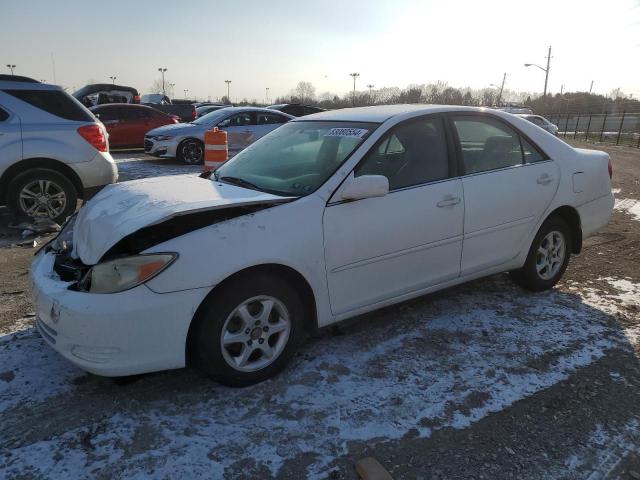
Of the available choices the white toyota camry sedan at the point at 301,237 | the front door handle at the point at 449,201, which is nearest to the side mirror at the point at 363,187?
the white toyota camry sedan at the point at 301,237

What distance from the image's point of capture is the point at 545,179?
4293 millimetres

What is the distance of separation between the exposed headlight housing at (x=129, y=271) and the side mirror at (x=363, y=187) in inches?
44.2

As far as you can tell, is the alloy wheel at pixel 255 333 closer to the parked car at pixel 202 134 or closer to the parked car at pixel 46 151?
the parked car at pixel 46 151

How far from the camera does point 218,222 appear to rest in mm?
2844

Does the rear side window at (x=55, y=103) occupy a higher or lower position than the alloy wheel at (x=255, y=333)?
higher

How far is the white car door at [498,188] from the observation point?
3865 millimetres

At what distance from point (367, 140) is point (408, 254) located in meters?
0.83

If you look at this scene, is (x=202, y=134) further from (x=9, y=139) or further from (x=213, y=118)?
(x=9, y=139)

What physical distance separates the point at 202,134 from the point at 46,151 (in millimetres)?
7107

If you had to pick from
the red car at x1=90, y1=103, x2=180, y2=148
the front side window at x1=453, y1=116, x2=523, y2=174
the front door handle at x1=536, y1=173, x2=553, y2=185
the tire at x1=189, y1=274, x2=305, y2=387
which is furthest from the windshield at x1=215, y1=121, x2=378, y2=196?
the red car at x1=90, y1=103, x2=180, y2=148

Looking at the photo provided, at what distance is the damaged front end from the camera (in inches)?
104

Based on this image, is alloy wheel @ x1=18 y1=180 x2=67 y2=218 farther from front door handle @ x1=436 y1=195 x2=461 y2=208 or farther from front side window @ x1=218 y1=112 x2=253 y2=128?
front side window @ x1=218 y1=112 x2=253 y2=128

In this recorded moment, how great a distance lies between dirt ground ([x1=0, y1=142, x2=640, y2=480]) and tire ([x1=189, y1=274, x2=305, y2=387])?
0.47 ft

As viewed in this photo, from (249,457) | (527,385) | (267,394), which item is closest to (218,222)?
(267,394)
